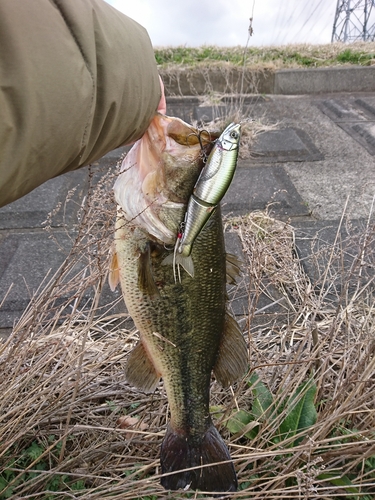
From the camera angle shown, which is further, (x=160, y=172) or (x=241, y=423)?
(x=241, y=423)

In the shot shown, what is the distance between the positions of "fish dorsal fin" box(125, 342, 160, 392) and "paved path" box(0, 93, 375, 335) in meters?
1.20

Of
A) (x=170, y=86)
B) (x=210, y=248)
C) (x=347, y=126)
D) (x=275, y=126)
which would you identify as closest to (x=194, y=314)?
(x=210, y=248)

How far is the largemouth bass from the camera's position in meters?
1.29

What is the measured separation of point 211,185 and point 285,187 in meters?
3.11

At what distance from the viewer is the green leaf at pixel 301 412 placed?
5.77ft

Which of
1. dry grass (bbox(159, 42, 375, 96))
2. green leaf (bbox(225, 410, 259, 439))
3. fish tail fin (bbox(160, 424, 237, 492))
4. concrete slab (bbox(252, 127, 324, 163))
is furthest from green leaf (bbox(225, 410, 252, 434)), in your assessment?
dry grass (bbox(159, 42, 375, 96))

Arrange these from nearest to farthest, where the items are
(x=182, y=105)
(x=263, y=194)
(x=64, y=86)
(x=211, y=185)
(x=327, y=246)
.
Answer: (x=64, y=86) < (x=211, y=185) < (x=327, y=246) < (x=263, y=194) < (x=182, y=105)

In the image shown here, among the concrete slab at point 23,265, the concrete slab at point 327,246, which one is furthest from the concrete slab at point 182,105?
the concrete slab at point 23,265

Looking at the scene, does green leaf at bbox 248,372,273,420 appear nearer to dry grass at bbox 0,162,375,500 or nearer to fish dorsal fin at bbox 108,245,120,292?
dry grass at bbox 0,162,375,500

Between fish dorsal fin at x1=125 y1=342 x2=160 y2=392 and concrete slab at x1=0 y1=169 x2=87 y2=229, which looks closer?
fish dorsal fin at x1=125 y1=342 x2=160 y2=392

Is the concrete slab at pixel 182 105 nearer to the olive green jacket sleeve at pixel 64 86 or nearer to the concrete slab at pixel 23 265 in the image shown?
the concrete slab at pixel 23 265

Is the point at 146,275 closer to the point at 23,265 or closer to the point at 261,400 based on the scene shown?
the point at 261,400

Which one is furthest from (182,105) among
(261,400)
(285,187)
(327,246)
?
(261,400)

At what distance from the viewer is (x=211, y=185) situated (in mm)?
1168
